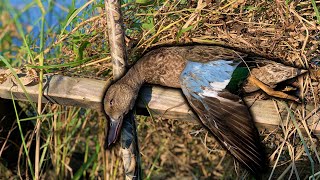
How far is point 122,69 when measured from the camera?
2.57m

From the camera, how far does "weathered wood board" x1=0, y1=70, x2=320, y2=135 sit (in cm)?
248

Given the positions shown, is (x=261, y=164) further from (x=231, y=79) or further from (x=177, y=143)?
(x=177, y=143)

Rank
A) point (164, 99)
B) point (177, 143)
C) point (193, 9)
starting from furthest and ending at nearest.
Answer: point (177, 143) < point (193, 9) < point (164, 99)

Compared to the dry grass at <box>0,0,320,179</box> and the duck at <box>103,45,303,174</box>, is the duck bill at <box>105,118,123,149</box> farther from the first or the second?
the dry grass at <box>0,0,320,179</box>

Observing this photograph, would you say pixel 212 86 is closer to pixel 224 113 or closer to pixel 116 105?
pixel 224 113

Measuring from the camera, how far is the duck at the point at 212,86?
235cm

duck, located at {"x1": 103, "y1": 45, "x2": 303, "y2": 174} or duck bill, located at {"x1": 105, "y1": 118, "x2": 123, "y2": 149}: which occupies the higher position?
duck, located at {"x1": 103, "y1": 45, "x2": 303, "y2": 174}

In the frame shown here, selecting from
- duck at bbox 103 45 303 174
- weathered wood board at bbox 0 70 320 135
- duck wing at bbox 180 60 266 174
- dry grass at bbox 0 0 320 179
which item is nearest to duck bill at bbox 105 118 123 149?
duck at bbox 103 45 303 174

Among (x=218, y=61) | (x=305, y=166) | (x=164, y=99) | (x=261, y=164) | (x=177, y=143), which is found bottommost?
(x=177, y=143)

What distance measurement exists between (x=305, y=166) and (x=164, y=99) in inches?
32.7

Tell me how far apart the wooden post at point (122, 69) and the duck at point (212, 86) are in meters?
0.06

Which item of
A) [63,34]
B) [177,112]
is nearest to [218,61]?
[177,112]

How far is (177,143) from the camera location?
387 centimetres

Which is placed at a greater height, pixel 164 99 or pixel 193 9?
pixel 193 9
